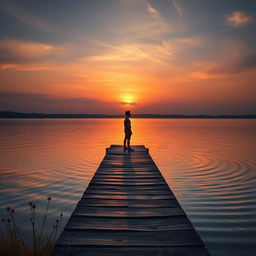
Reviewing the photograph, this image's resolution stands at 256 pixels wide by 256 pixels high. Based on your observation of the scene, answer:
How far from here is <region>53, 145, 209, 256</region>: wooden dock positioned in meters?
3.52

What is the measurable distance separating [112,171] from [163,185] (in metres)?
2.75

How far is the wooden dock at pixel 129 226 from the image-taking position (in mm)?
3518

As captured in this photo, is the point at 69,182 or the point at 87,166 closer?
the point at 69,182

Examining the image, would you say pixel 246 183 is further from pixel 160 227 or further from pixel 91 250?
pixel 91 250

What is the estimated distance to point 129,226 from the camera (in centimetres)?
426

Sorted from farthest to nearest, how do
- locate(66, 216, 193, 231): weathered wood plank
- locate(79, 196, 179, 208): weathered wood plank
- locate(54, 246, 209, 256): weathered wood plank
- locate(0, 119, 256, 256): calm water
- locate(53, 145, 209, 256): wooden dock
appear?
locate(0, 119, 256, 256): calm water, locate(79, 196, 179, 208): weathered wood plank, locate(66, 216, 193, 231): weathered wood plank, locate(53, 145, 209, 256): wooden dock, locate(54, 246, 209, 256): weathered wood plank

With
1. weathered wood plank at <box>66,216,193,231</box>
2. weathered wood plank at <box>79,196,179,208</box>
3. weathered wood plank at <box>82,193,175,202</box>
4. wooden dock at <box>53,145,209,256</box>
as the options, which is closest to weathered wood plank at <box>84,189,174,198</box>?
wooden dock at <box>53,145,209,256</box>

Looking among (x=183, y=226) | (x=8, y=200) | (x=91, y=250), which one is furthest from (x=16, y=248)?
(x=8, y=200)

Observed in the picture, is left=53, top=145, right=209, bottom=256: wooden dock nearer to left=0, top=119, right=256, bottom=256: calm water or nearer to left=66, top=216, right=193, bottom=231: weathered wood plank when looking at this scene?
Result: left=66, top=216, right=193, bottom=231: weathered wood plank

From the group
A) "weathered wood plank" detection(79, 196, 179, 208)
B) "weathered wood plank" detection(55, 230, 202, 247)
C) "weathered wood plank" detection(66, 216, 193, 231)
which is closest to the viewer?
"weathered wood plank" detection(55, 230, 202, 247)

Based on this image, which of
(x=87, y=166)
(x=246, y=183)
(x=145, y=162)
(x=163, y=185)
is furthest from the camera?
(x=87, y=166)

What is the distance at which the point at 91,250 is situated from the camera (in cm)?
349

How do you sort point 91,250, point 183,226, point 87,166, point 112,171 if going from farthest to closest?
A: point 87,166 < point 112,171 < point 183,226 < point 91,250

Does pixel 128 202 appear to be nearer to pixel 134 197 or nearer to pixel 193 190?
pixel 134 197
